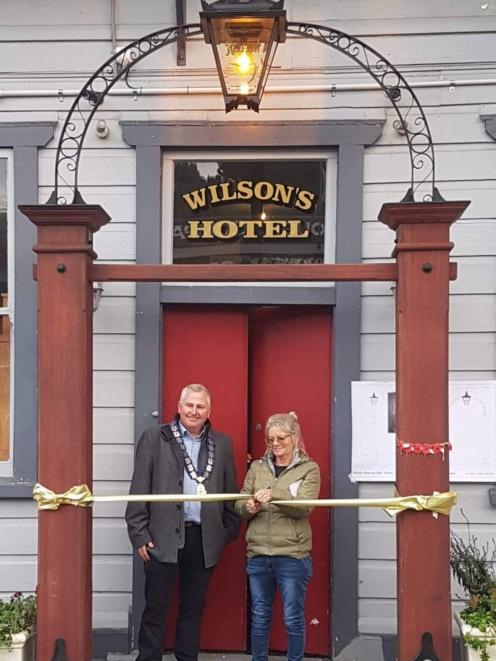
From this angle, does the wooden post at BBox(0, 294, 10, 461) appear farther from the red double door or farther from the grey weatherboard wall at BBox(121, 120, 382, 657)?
the red double door

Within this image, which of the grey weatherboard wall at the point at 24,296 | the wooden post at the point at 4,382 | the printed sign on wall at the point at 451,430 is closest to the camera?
the printed sign on wall at the point at 451,430

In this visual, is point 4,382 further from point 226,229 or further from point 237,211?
point 237,211

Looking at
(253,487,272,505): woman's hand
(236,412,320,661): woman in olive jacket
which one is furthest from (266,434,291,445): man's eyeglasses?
(253,487,272,505): woman's hand

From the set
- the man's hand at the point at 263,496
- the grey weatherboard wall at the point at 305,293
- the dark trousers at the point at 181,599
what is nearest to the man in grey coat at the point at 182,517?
the dark trousers at the point at 181,599

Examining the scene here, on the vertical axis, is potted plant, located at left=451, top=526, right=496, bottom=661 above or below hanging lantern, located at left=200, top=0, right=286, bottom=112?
below

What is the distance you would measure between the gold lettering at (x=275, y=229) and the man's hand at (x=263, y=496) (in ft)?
5.49

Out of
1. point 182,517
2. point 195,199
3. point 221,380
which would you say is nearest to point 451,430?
point 221,380

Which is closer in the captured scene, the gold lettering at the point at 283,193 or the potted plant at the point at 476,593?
the potted plant at the point at 476,593

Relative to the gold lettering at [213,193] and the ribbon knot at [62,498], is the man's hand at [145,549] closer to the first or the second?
the ribbon knot at [62,498]

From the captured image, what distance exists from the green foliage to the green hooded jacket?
4.02 ft

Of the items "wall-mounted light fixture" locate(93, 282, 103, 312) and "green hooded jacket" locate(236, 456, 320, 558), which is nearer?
"green hooded jacket" locate(236, 456, 320, 558)

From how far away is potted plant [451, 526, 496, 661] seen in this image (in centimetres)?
393

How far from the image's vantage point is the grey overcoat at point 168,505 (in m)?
4.17

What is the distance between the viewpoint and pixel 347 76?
15.6 feet
